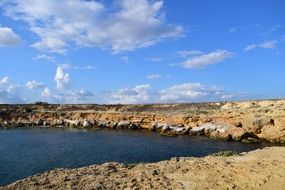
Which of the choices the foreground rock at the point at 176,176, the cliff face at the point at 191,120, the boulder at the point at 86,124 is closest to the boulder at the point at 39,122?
the cliff face at the point at 191,120

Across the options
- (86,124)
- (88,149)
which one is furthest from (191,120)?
(88,149)

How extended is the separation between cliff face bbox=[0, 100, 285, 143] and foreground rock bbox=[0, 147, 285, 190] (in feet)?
95.3

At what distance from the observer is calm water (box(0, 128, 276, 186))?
1498 inches

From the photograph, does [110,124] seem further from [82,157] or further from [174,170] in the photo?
[174,170]

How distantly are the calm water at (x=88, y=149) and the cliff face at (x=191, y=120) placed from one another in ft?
11.9

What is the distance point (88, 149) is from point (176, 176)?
27933mm

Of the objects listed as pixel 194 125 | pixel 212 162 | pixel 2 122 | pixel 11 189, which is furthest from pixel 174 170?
pixel 2 122

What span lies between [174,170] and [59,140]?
38188mm

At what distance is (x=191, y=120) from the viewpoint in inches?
2630

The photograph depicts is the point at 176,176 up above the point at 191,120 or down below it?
below

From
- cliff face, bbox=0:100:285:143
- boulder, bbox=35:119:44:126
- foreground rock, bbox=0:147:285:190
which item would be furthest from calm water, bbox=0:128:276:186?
boulder, bbox=35:119:44:126

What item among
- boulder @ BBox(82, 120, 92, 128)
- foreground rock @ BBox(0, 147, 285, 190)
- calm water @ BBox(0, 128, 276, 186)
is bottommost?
calm water @ BBox(0, 128, 276, 186)

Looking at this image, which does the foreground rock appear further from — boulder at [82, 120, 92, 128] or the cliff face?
boulder at [82, 120, 92, 128]

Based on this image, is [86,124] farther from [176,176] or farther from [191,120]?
[176,176]
